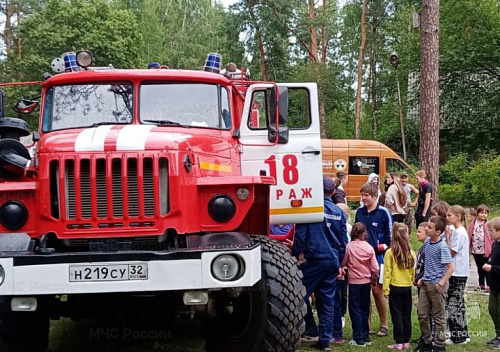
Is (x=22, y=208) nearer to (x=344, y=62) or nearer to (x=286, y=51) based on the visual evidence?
(x=286, y=51)

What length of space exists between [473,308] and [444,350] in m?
2.31

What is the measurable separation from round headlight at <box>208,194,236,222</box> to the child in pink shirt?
223cm

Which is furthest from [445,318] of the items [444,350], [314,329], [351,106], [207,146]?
[351,106]

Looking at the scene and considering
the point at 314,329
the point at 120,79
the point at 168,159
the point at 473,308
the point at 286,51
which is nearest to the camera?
the point at 168,159

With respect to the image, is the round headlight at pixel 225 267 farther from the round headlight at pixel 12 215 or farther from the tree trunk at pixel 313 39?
the tree trunk at pixel 313 39

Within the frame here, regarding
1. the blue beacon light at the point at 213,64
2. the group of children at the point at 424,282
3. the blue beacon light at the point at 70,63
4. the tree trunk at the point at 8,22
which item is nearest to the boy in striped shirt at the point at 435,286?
the group of children at the point at 424,282

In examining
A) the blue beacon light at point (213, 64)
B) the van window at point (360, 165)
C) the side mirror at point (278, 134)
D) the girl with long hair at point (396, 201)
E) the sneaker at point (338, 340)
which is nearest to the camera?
the side mirror at point (278, 134)

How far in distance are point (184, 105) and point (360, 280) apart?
103 inches

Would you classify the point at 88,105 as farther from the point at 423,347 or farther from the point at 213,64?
the point at 423,347

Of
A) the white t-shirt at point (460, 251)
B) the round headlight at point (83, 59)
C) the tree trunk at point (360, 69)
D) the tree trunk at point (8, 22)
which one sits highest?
the tree trunk at point (8, 22)

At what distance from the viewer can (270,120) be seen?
6535 millimetres

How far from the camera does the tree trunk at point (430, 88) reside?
12.6 meters

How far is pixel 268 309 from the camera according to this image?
16.6 feet

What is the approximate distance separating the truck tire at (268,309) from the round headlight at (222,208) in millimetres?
417
